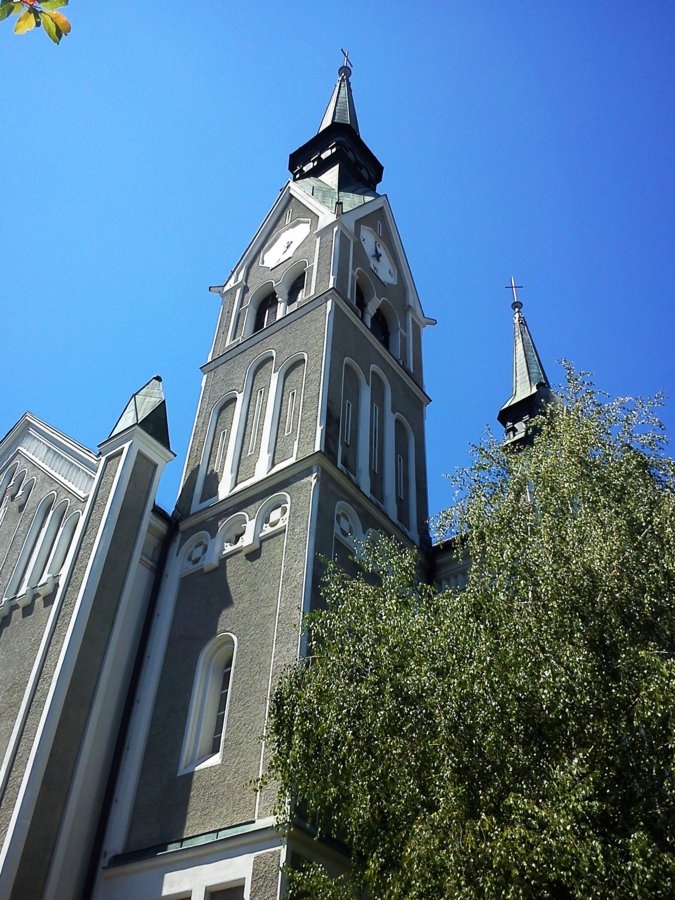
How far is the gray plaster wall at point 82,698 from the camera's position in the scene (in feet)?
38.3

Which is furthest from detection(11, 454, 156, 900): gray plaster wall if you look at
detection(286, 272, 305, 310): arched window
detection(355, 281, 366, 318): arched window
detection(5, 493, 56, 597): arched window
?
detection(355, 281, 366, 318): arched window

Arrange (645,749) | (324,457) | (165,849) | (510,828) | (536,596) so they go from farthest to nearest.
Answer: (324,457), (165,849), (536,596), (645,749), (510,828)

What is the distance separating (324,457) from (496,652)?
7.63 m

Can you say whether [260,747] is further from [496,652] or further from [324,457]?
[324,457]

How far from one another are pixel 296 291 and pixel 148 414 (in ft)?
22.6

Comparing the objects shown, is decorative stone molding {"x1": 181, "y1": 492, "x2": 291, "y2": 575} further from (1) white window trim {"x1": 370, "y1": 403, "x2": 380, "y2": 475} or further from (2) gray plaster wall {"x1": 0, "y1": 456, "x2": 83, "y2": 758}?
(1) white window trim {"x1": 370, "y1": 403, "x2": 380, "y2": 475}

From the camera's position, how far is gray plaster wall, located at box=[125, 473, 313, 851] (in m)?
12.1

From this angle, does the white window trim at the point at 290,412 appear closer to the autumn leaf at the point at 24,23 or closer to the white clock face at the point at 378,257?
the white clock face at the point at 378,257

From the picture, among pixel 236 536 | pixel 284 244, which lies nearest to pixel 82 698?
pixel 236 536

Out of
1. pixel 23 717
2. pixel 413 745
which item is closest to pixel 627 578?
pixel 413 745

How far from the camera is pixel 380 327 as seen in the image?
2405 centimetres

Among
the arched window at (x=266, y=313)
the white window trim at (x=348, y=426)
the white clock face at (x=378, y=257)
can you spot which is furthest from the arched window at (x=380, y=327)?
the white window trim at (x=348, y=426)

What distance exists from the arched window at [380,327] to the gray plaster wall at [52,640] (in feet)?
29.0

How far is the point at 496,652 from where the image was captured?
8922 mm
